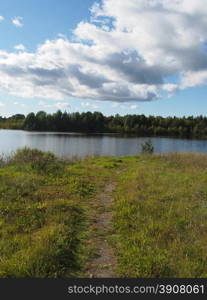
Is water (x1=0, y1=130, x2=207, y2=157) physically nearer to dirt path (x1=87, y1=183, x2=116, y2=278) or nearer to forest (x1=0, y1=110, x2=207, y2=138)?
dirt path (x1=87, y1=183, x2=116, y2=278)

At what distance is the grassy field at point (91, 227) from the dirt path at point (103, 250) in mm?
109

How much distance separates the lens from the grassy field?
419cm

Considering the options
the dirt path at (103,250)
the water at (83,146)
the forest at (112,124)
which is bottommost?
the dirt path at (103,250)

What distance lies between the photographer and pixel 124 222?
19.7 feet

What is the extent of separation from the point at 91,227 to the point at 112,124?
10413 cm

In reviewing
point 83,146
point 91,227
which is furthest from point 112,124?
point 91,227

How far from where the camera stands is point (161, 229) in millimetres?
5680

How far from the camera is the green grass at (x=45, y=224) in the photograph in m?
4.14

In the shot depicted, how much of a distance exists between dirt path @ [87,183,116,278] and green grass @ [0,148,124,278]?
7.0 inches

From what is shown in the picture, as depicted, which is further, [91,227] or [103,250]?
[91,227]

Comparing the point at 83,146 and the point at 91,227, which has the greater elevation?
the point at 83,146

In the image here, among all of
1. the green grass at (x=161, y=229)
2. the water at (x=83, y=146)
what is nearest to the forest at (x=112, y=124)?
the water at (x=83, y=146)

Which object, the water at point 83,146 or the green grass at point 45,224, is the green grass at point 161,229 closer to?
the green grass at point 45,224

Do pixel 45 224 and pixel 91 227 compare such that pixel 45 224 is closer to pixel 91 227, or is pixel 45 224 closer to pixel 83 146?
pixel 91 227
